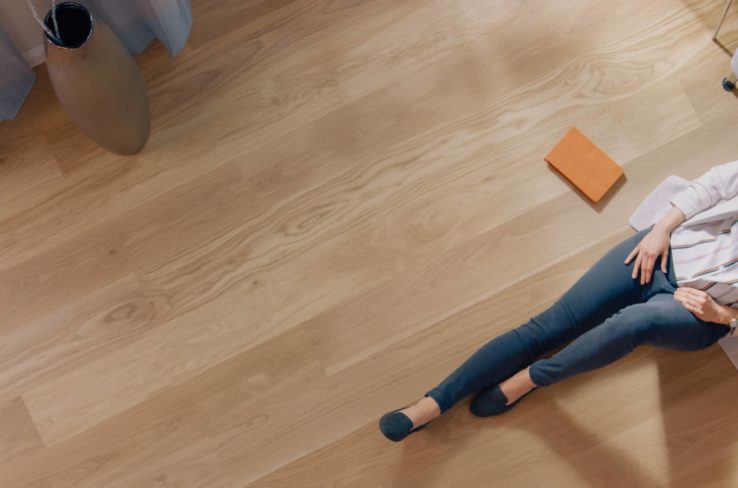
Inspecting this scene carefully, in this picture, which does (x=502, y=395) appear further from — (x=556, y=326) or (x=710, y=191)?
(x=710, y=191)

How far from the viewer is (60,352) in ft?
6.28

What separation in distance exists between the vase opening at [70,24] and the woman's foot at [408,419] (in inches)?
44.4

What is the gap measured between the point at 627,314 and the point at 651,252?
0.16m

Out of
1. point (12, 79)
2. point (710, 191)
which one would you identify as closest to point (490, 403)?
point (710, 191)

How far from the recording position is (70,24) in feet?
5.74

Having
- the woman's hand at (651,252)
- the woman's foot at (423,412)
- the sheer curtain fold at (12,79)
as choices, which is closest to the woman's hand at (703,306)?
the woman's hand at (651,252)

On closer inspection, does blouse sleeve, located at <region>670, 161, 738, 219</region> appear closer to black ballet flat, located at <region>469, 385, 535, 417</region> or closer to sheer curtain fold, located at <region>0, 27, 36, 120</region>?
black ballet flat, located at <region>469, 385, 535, 417</region>

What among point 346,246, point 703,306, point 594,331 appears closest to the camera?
point 703,306

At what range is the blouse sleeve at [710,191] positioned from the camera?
161cm

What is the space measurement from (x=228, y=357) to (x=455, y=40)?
1059 mm

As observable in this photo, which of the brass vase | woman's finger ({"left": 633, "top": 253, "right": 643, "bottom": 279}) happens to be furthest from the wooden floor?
woman's finger ({"left": 633, "top": 253, "right": 643, "bottom": 279})

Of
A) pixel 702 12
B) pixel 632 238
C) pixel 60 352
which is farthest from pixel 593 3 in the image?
pixel 60 352

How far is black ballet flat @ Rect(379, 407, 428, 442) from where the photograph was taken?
1771 mm

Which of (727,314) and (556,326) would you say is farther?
(556,326)
